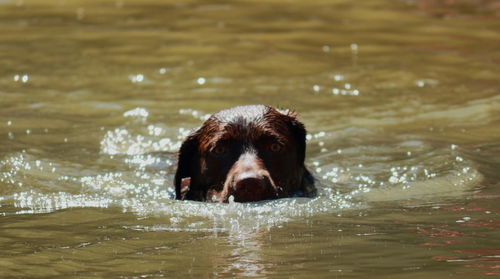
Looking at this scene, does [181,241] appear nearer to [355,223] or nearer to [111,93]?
[355,223]

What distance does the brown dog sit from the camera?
26.0 feet

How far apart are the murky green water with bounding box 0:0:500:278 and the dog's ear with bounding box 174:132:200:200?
353 mm

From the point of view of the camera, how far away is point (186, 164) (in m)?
8.53

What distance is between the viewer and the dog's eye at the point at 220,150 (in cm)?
800

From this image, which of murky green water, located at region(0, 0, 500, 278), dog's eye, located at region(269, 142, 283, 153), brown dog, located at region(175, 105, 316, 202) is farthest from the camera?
dog's eye, located at region(269, 142, 283, 153)

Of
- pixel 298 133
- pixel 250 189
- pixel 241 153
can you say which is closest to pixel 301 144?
pixel 298 133

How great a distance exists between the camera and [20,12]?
18.7 metres

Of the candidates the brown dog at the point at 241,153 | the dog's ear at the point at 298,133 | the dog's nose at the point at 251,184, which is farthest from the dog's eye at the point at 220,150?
the dog's ear at the point at 298,133

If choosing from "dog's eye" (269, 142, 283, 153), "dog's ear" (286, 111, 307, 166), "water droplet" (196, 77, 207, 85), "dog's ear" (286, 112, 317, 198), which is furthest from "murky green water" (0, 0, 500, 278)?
"dog's eye" (269, 142, 283, 153)

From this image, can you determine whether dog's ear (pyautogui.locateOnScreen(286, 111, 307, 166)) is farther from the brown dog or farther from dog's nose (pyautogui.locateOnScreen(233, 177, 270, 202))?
dog's nose (pyautogui.locateOnScreen(233, 177, 270, 202))

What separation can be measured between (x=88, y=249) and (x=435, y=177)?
13.0 ft

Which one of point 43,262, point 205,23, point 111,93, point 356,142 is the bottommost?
point 43,262

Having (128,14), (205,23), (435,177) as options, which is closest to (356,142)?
(435,177)

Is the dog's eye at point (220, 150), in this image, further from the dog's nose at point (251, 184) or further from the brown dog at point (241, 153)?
the dog's nose at point (251, 184)
